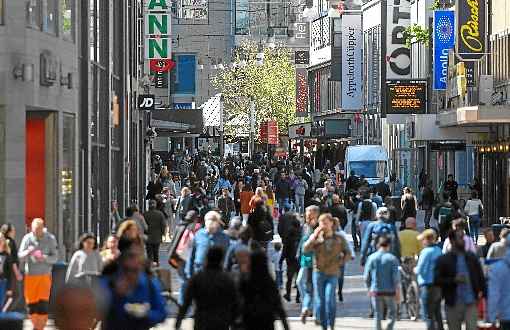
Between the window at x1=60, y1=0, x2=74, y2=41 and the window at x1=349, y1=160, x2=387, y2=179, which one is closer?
the window at x1=60, y1=0, x2=74, y2=41

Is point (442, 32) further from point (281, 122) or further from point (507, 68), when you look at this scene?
point (281, 122)

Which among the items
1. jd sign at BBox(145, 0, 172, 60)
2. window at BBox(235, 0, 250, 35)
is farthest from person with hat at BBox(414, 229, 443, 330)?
window at BBox(235, 0, 250, 35)

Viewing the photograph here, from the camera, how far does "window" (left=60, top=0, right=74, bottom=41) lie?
31800 mm

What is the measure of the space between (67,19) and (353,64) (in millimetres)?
73563

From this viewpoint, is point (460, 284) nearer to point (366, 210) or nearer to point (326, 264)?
point (326, 264)

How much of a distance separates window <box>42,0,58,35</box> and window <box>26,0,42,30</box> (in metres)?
0.29

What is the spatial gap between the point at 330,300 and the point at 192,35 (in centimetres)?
15001

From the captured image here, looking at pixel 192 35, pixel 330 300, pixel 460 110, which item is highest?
pixel 192 35

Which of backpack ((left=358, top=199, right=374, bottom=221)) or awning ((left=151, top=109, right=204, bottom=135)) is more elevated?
awning ((left=151, top=109, right=204, bottom=135))

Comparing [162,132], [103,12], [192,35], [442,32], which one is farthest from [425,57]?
[192,35]

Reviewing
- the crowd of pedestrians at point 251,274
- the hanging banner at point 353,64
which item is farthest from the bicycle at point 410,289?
the hanging banner at point 353,64

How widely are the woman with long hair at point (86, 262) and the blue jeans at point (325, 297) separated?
2991 millimetres

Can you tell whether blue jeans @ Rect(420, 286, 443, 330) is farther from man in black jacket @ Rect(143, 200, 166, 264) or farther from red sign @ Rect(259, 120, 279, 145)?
red sign @ Rect(259, 120, 279, 145)

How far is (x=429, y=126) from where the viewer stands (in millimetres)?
63406
